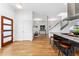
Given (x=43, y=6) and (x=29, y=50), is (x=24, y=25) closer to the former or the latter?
(x=43, y=6)

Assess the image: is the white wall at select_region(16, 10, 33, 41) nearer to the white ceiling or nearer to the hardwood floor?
the white ceiling

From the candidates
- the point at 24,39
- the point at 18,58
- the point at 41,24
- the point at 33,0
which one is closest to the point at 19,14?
the point at 24,39

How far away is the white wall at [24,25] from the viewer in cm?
852

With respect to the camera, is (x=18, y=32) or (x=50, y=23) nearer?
(x=18, y=32)

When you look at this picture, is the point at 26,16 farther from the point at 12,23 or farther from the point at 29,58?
the point at 29,58

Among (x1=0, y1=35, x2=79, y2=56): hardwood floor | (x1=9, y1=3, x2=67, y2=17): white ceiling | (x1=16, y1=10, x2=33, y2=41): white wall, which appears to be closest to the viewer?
(x1=0, y1=35, x2=79, y2=56): hardwood floor

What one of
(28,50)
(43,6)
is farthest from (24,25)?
(28,50)

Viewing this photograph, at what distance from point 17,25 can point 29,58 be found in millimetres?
7123

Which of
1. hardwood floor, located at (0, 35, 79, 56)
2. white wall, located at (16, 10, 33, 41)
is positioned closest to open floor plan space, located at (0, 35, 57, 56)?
hardwood floor, located at (0, 35, 79, 56)

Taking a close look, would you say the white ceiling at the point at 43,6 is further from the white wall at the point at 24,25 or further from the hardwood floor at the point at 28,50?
the hardwood floor at the point at 28,50

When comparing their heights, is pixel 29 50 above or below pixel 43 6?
below

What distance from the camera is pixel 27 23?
340 inches

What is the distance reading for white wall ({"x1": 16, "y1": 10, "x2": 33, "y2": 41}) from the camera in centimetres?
852

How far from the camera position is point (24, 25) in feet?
28.2
